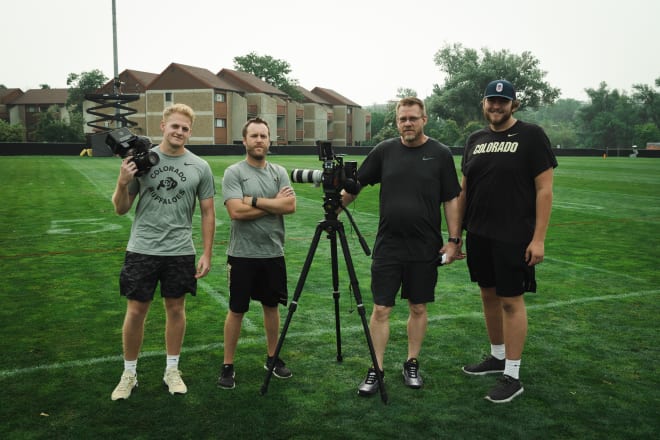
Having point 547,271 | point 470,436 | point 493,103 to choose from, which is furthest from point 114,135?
point 547,271

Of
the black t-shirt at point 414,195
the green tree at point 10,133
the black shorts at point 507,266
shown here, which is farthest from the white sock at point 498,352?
the green tree at point 10,133

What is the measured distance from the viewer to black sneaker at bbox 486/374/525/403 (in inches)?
168

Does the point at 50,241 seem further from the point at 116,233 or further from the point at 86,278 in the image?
the point at 86,278

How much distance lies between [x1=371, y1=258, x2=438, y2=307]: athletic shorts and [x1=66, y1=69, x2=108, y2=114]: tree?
81.8m

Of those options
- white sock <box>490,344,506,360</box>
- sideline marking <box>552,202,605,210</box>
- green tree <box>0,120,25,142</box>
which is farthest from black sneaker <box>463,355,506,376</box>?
green tree <box>0,120,25,142</box>

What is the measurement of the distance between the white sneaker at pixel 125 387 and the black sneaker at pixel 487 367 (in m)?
2.49

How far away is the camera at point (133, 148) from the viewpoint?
3.99 metres

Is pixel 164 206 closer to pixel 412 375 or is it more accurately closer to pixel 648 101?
pixel 412 375

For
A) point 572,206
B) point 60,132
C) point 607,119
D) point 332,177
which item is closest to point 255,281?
point 332,177

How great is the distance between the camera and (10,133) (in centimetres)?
6919

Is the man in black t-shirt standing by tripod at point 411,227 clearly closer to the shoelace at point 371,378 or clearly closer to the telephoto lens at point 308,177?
the shoelace at point 371,378

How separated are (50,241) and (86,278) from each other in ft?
10.4

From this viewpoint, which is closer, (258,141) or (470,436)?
(470,436)

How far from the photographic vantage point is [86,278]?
7.99 m
